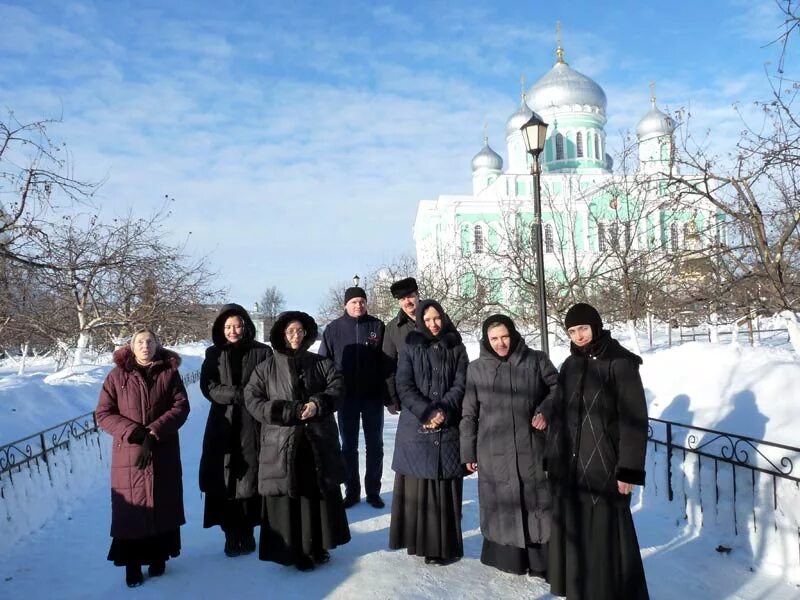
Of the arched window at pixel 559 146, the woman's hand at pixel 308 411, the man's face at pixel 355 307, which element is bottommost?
the woman's hand at pixel 308 411

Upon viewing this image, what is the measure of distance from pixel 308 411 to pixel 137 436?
1068mm

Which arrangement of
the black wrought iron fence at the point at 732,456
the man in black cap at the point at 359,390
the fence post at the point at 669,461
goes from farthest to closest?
the man in black cap at the point at 359,390 < the fence post at the point at 669,461 < the black wrought iron fence at the point at 732,456

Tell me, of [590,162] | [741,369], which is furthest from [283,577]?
[590,162]

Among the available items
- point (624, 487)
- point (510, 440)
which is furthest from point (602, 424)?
point (510, 440)

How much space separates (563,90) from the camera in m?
40.7

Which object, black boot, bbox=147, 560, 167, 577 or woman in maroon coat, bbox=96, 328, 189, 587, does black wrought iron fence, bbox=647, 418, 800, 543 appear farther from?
black boot, bbox=147, 560, 167, 577

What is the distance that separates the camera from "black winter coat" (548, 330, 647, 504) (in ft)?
10.5

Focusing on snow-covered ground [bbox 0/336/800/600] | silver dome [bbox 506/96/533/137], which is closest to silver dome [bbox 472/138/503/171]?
silver dome [bbox 506/96/533/137]

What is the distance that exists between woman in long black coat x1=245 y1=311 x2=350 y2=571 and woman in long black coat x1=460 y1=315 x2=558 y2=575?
911 mm

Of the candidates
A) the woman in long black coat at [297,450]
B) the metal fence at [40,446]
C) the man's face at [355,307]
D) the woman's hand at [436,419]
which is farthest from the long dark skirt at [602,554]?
the metal fence at [40,446]

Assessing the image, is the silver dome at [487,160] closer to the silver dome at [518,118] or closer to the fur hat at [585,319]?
the silver dome at [518,118]

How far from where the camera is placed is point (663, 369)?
23.2ft

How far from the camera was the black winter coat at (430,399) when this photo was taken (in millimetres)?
4027

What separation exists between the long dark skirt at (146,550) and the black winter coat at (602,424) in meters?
2.54
